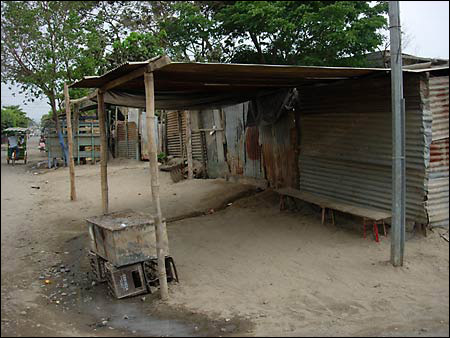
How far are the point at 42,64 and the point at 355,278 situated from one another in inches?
565

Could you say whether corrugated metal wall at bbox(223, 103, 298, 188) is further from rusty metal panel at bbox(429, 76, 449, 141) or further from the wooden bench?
rusty metal panel at bbox(429, 76, 449, 141)

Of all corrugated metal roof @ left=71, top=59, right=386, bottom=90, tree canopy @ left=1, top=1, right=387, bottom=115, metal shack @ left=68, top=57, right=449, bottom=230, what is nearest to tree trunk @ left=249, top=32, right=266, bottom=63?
tree canopy @ left=1, top=1, right=387, bottom=115

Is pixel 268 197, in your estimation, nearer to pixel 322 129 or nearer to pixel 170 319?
pixel 322 129

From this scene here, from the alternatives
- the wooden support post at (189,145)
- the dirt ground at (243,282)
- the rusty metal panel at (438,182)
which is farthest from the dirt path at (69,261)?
the rusty metal panel at (438,182)

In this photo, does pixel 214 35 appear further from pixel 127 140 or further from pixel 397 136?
pixel 397 136

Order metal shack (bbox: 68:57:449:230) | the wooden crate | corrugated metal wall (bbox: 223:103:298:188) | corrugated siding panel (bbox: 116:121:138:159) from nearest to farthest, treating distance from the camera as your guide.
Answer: the wooden crate, metal shack (bbox: 68:57:449:230), corrugated metal wall (bbox: 223:103:298:188), corrugated siding panel (bbox: 116:121:138:159)

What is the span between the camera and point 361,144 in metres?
6.83

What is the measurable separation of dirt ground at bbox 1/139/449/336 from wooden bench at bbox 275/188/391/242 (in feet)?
0.77

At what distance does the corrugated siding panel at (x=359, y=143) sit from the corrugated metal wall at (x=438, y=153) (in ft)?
0.43

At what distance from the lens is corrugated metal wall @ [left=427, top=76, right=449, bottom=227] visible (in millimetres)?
5895

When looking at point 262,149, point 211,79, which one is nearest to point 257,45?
point 262,149

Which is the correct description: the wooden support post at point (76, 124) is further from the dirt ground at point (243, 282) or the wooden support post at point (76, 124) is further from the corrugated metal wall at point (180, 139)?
the dirt ground at point (243, 282)

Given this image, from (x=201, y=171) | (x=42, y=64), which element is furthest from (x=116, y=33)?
(x=201, y=171)

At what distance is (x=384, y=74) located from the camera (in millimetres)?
6176
